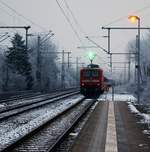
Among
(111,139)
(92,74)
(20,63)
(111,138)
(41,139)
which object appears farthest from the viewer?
(20,63)

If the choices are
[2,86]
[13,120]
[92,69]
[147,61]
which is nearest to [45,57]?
[147,61]

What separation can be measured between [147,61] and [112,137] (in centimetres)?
8329

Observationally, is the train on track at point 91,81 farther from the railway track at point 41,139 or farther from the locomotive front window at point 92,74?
the railway track at point 41,139

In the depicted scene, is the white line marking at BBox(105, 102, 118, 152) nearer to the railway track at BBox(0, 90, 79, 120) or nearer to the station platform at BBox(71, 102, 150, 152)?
the station platform at BBox(71, 102, 150, 152)

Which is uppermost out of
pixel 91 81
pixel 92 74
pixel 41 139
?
pixel 92 74

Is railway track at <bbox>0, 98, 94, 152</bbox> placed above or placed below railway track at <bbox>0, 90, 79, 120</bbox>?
below

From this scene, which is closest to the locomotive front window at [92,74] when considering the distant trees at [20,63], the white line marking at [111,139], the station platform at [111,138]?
the distant trees at [20,63]

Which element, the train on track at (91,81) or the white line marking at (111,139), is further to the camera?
the train on track at (91,81)

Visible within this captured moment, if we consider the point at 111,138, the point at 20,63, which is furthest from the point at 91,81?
the point at 111,138

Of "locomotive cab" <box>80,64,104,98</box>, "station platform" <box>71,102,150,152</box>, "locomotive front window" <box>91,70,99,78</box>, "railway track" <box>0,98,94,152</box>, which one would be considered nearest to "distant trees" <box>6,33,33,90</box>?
"locomotive cab" <box>80,64,104,98</box>

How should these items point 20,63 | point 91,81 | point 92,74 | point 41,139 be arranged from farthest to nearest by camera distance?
point 20,63
point 92,74
point 91,81
point 41,139

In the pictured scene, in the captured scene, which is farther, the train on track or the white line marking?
the train on track

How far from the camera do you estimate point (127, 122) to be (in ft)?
70.8

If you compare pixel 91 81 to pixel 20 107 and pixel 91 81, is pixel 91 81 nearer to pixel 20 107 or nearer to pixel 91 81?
pixel 91 81
